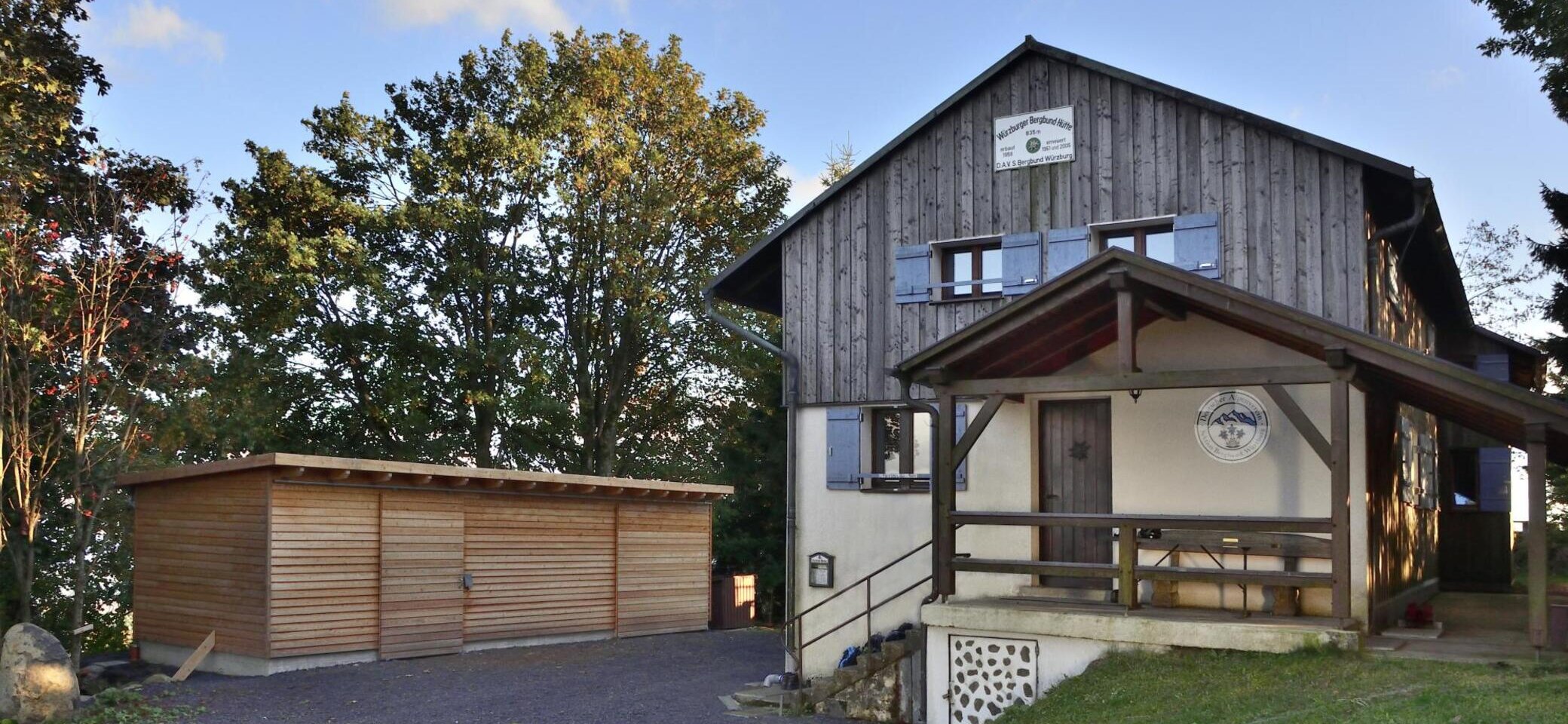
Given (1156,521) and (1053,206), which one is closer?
(1156,521)

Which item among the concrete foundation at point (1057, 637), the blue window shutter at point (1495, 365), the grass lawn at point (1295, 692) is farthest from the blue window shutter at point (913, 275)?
the blue window shutter at point (1495, 365)

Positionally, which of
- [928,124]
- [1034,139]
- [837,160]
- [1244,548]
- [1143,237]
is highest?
[837,160]

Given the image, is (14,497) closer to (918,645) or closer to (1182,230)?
(918,645)

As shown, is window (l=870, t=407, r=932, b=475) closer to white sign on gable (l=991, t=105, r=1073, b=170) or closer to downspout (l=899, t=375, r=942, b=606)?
downspout (l=899, t=375, r=942, b=606)

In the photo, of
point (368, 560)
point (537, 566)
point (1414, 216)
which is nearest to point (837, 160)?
point (537, 566)

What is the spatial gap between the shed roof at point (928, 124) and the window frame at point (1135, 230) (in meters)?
1.19

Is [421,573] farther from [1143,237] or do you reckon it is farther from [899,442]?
[1143,237]

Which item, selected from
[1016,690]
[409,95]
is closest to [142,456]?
[409,95]

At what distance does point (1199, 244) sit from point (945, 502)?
3719 mm

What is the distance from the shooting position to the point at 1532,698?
7.76 metres

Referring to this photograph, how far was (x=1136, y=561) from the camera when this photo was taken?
1084 centimetres

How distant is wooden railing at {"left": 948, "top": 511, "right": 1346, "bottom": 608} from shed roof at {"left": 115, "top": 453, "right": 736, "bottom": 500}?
719 cm

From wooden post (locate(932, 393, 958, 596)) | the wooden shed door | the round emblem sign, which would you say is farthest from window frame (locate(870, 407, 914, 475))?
the wooden shed door

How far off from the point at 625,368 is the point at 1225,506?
18.0m
